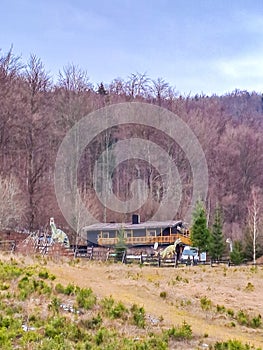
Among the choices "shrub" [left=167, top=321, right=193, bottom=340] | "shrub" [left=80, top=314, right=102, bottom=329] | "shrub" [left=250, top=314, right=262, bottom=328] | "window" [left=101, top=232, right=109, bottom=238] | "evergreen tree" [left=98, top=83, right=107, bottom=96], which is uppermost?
"evergreen tree" [left=98, top=83, right=107, bottom=96]

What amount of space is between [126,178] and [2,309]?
123 feet

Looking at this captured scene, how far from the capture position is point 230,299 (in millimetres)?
15016

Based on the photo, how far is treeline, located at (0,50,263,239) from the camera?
3428 cm

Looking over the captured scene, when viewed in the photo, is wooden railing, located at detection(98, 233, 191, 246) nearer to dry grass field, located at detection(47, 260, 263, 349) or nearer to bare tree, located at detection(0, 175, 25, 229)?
bare tree, located at detection(0, 175, 25, 229)

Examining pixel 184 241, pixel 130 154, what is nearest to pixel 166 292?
pixel 184 241

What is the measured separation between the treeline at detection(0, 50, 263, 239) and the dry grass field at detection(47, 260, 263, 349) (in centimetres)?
1122

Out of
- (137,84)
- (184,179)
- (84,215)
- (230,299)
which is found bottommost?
(230,299)

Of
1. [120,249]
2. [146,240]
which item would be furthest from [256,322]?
[146,240]

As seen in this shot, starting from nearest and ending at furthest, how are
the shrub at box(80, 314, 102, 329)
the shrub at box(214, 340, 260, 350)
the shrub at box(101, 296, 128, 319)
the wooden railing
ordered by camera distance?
the shrub at box(214, 340, 260, 350) → the shrub at box(80, 314, 102, 329) → the shrub at box(101, 296, 128, 319) → the wooden railing

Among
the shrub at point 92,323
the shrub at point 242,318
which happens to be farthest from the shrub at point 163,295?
the shrub at point 92,323

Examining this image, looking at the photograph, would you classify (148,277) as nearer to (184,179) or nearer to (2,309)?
(2,309)

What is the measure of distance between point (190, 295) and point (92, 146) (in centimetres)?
3077

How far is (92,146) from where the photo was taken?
146ft

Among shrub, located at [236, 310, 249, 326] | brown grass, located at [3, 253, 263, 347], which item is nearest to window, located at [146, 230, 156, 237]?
brown grass, located at [3, 253, 263, 347]
